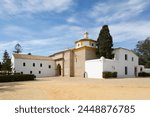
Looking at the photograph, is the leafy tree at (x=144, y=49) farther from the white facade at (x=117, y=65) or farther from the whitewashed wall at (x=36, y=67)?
the whitewashed wall at (x=36, y=67)

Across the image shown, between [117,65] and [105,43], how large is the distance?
15.8ft

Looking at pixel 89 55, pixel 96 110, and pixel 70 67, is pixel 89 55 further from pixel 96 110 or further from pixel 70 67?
pixel 96 110

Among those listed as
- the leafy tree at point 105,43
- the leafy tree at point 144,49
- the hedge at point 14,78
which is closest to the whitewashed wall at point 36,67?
the hedge at point 14,78

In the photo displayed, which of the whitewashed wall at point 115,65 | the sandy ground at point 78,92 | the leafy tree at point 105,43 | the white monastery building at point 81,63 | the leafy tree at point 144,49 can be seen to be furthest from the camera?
the leafy tree at point 144,49

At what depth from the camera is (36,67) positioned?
45.8 meters

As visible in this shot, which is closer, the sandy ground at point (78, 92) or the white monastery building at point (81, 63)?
the sandy ground at point (78, 92)

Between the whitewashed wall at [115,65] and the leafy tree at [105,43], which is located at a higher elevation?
the leafy tree at [105,43]

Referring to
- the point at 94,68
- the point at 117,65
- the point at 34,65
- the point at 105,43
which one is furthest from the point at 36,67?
the point at 117,65

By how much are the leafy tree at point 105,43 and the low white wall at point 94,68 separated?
3.14 meters

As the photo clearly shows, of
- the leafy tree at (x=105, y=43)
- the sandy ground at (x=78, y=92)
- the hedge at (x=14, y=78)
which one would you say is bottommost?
the sandy ground at (x=78, y=92)

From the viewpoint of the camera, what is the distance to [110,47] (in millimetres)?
38156

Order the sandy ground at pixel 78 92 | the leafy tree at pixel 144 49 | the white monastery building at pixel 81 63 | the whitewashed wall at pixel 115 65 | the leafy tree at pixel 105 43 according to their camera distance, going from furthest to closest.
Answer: the leafy tree at pixel 144 49, the leafy tree at pixel 105 43, the white monastery building at pixel 81 63, the whitewashed wall at pixel 115 65, the sandy ground at pixel 78 92

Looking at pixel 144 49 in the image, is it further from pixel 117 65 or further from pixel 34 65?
pixel 34 65

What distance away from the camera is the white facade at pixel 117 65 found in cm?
3453
